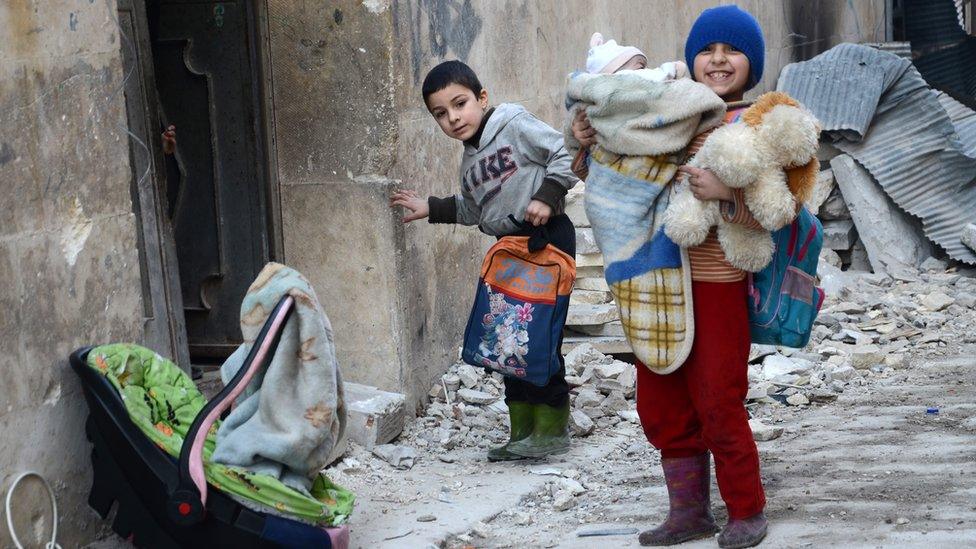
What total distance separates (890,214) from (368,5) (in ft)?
17.6

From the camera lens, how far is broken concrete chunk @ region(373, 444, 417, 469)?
5039mm

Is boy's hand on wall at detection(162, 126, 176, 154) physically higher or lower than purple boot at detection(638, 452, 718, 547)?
higher

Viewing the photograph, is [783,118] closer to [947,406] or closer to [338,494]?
[338,494]

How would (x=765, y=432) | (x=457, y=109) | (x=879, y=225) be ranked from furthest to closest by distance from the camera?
1. (x=879, y=225)
2. (x=765, y=432)
3. (x=457, y=109)

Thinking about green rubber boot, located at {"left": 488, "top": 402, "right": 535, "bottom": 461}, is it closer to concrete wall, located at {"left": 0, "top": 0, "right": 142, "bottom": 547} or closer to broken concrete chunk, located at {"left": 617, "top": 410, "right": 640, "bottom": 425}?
broken concrete chunk, located at {"left": 617, "top": 410, "right": 640, "bottom": 425}

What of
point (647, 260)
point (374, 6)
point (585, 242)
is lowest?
point (585, 242)

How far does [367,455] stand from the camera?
→ 506 cm

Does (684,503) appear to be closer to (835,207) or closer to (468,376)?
(468,376)

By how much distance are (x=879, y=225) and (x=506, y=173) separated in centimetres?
523

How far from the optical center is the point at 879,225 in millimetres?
9227

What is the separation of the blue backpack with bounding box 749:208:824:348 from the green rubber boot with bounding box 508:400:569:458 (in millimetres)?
1365

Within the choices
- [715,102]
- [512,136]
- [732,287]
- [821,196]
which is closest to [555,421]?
[512,136]

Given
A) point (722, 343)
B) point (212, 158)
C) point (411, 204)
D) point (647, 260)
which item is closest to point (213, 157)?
point (212, 158)

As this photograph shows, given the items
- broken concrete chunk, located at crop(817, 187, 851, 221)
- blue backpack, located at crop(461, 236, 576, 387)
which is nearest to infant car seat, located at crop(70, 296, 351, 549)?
blue backpack, located at crop(461, 236, 576, 387)
